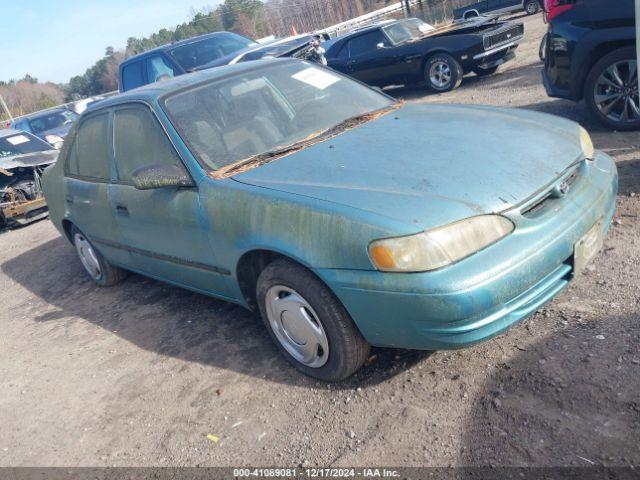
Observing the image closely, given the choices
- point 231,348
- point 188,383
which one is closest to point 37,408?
point 188,383

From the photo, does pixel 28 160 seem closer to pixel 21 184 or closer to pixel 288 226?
pixel 21 184

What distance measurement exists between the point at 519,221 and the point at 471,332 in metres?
0.55

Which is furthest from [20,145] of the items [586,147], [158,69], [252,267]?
[586,147]

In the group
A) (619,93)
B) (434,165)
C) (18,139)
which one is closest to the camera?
(434,165)

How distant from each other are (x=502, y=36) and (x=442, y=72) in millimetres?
1204

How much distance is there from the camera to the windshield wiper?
10.6 feet

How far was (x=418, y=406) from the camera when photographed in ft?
8.84

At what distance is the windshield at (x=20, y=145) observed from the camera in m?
9.71

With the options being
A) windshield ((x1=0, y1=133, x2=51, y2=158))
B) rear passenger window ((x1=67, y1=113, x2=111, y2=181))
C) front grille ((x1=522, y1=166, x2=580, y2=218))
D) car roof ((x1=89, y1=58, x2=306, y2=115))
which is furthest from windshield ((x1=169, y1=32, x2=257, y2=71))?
front grille ((x1=522, y1=166, x2=580, y2=218))

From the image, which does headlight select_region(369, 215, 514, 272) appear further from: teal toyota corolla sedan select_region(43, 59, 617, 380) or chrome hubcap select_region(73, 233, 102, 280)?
chrome hubcap select_region(73, 233, 102, 280)

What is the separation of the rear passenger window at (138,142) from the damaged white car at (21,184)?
5.63 meters

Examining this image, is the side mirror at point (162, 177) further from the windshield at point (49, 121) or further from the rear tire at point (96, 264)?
the windshield at point (49, 121)

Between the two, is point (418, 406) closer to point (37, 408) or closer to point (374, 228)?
point (374, 228)

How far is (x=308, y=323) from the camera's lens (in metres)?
2.90
